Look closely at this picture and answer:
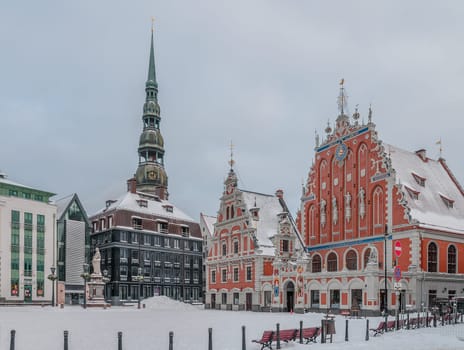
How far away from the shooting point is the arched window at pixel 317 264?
5909 cm

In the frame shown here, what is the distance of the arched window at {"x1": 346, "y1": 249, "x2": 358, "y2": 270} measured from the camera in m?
54.2

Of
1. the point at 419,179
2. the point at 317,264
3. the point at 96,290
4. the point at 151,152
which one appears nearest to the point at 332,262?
the point at 317,264

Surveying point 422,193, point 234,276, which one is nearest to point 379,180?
point 422,193

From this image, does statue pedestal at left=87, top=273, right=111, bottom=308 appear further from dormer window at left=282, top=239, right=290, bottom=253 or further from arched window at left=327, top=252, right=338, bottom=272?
arched window at left=327, top=252, right=338, bottom=272

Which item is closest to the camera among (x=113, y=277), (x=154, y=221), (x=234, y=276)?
(x=234, y=276)

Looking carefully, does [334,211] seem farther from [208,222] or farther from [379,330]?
[208,222]

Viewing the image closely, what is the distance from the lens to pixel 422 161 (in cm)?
6059

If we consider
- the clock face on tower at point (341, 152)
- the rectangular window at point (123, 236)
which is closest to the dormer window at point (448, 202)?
the clock face on tower at point (341, 152)

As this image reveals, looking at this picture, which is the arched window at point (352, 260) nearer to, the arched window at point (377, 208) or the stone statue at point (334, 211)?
the stone statue at point (334, 211)

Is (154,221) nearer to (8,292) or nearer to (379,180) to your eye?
Answer: (8,292)

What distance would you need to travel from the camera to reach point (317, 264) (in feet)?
196

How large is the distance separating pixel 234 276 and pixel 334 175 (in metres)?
18.2

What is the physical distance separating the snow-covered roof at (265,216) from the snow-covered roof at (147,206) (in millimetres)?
26307

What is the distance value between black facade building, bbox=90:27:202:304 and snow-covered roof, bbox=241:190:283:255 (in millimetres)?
22924
